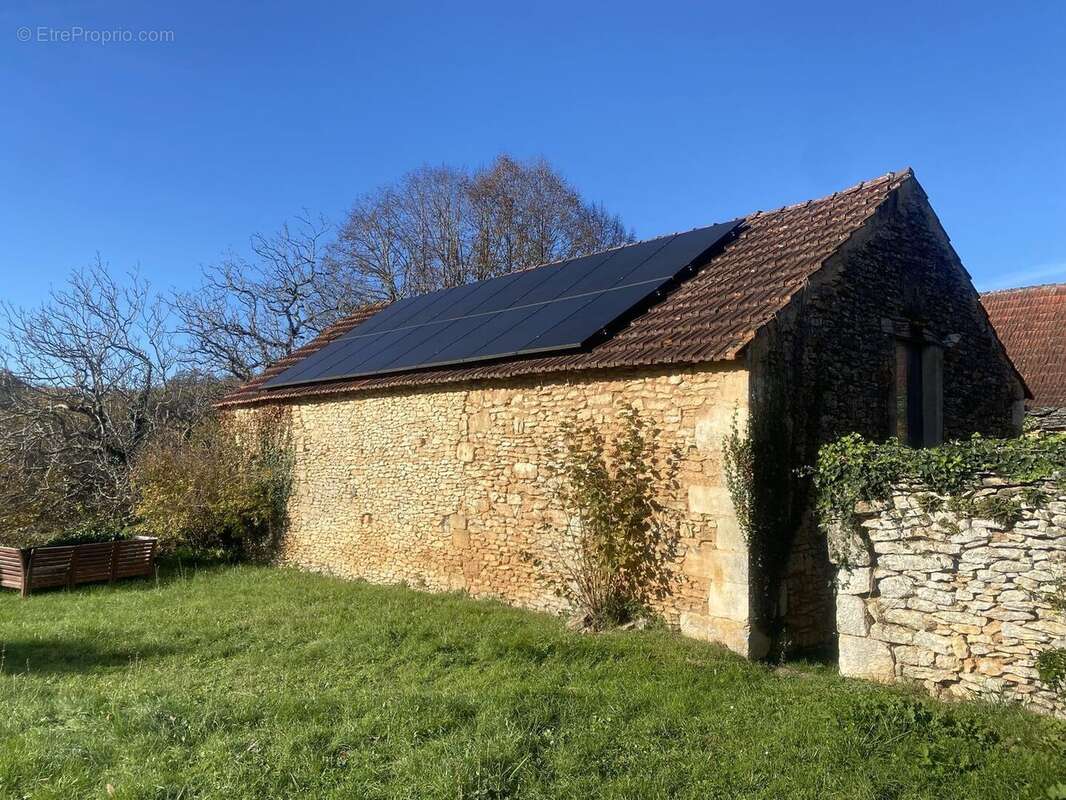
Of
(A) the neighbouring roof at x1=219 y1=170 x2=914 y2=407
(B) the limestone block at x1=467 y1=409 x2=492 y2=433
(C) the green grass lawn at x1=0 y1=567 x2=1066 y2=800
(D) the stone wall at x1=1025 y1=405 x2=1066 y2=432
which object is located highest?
(A) the neighbouring roof at x1=219 y1=170 x2=914 y2=407

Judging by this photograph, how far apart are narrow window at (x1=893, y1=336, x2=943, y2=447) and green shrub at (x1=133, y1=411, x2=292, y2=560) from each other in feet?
32.1

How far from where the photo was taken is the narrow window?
343 inches

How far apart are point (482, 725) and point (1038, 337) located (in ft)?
57.3

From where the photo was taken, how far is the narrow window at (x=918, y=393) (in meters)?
8.70

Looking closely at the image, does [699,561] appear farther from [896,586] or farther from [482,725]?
[482,725]

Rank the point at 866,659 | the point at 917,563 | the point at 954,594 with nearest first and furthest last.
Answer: the point at 954,594
the point at 917,563
the point at 866,659

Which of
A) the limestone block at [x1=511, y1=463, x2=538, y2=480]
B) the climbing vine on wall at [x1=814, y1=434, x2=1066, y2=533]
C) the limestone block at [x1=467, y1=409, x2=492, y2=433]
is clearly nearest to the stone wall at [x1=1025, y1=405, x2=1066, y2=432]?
the climbing vine on wall at [x1=814, y1=434, x2=1066, y2=533]

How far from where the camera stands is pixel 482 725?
4.73 meters

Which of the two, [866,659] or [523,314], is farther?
[523,314]

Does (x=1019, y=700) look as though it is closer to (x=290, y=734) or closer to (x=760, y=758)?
(x=760, y=758)

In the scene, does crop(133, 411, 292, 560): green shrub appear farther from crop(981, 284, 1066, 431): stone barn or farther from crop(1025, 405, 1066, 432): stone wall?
crop(981, 284, 1066, 431): stone barn

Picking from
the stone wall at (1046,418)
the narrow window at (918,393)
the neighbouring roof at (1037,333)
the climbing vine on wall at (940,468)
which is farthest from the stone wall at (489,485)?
the neighbouring roof at (1037,333)

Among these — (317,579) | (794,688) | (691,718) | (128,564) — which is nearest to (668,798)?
(691,718)

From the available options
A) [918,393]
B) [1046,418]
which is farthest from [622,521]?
[1046,418]
